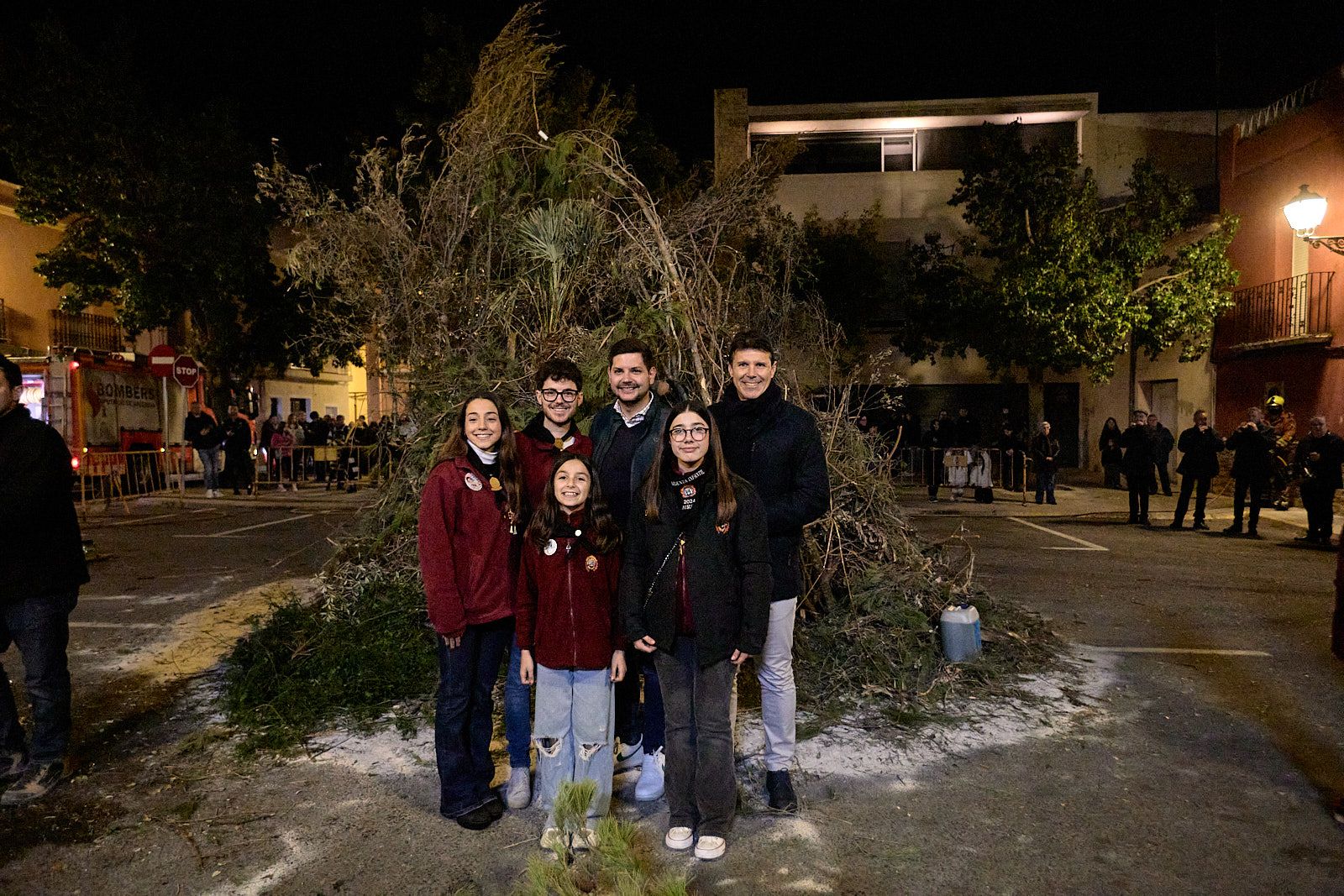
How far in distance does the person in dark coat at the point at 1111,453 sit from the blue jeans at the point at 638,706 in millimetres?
17333

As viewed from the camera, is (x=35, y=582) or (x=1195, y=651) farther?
(x=1195, y=651)

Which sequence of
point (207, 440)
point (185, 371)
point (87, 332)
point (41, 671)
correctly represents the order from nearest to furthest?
point (41, 671)
point (185, 371)
point (207, 440)
point (87, 332)

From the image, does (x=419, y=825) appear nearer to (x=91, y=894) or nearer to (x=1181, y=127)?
(x=91, y=894)

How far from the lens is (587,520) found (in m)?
3.47

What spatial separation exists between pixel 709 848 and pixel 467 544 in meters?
1.54

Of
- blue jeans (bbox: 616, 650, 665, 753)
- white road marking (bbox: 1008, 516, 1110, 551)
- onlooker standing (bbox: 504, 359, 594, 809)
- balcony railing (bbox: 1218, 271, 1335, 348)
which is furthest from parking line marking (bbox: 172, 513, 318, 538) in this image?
balcony railing (bbox: 1218, 271, 1335, 348)

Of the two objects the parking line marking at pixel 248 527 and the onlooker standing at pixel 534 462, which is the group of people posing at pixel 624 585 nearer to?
the onlooker standing at pixel 534 462

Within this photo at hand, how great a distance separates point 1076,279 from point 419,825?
17502 mm

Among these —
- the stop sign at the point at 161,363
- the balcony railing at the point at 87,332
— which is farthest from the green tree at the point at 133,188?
the stop sign at the point at 161,363

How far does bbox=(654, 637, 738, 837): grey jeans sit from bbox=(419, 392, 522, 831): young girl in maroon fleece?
0.77 meters

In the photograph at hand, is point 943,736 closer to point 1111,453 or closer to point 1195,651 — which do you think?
point 1195,651

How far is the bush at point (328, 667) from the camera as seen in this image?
4707 mm

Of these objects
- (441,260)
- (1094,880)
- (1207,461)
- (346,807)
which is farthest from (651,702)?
(1207,461)

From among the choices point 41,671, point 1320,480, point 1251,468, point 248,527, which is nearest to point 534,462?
point 41,671
